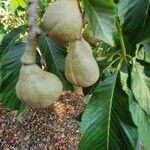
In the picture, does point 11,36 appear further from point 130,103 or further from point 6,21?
point 6,21

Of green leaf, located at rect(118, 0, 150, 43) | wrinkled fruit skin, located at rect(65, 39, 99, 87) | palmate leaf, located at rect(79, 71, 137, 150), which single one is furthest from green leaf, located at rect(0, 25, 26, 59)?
wrinkled fruit skin, located at rect(65, 39, 99, 87)

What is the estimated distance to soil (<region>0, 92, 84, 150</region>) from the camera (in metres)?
5.03

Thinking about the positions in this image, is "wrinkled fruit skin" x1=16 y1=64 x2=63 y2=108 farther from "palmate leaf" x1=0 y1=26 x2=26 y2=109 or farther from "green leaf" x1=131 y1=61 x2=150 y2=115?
"palmate leaf" x1=0 y1=26 x2=26 y2=109

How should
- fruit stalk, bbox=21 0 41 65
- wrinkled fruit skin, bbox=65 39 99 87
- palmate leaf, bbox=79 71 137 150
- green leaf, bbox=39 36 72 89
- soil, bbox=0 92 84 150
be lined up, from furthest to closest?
soil, bbox=0 92 84 150, green leaf, bbox=39 36 72 89, palmate leaf, bbox=79 71 137 150, wrinkled fruit skin, bbox=65 39 99 87, fruit stalk, bbox=21 0 41 65

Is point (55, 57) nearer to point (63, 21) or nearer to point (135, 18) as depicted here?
point (135, 18)

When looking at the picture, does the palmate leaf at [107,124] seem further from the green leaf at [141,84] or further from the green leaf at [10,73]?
the green leaf at [10,73]

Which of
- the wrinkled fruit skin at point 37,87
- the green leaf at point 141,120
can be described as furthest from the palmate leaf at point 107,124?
the wrinkled fruit skin at point 37,87

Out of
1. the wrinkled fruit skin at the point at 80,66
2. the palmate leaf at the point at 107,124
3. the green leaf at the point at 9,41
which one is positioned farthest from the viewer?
the green leaf at the point at 9,41

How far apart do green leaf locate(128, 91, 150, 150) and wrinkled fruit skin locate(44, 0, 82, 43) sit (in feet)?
1.59

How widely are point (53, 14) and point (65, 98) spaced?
15.8 feet

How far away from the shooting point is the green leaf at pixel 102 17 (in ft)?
2.91

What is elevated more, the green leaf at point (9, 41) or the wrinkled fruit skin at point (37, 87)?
the wrinkled fruit skin at point (37, 87)

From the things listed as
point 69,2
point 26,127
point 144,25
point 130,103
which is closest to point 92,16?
point 69,2

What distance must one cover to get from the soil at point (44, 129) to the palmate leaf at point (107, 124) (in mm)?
3713
